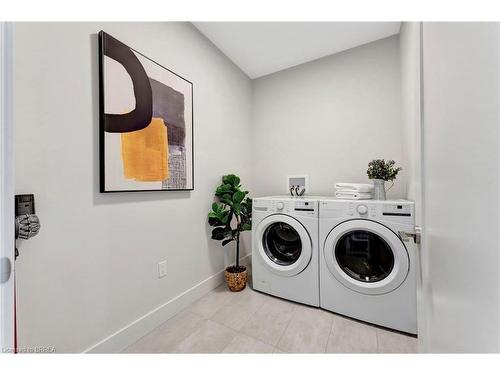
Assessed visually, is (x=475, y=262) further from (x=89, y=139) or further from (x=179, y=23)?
(x=179, y=23)

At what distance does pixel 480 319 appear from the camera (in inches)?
13.3

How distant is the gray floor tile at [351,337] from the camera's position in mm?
1301

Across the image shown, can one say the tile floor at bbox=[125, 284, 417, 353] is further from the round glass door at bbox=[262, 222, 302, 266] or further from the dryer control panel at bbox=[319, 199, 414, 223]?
the dryer control panel at bbox=[319, 199, 414, 223]

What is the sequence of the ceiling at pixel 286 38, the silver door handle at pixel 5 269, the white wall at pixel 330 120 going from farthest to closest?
the white wall at pixel 330 120 < the ceiling at pixel 286 38 < the silver door handle at pixel 5 269

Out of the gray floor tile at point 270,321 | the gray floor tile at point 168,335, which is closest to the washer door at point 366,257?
the gray floor tile at point 270,321

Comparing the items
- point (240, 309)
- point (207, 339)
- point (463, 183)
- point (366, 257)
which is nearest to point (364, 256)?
point (366, 257)

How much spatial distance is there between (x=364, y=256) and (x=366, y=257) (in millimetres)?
15

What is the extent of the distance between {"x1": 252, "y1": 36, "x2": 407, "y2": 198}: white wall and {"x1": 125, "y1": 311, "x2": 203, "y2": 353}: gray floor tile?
5.43 ft

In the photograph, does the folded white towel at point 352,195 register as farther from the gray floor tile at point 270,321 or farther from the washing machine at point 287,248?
the gray floor tile at point 270,321

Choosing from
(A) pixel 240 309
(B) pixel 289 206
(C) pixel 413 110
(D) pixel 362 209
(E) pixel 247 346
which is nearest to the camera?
(E) pixel 247 346

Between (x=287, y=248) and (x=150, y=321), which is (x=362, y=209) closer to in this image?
(x=287, y=248)

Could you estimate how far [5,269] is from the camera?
433mm

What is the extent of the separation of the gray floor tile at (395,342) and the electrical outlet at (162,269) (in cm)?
154

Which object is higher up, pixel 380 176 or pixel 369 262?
pixel 380 176
